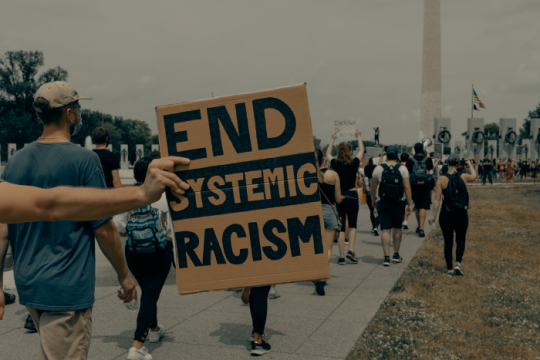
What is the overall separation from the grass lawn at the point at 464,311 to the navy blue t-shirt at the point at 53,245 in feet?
8.82

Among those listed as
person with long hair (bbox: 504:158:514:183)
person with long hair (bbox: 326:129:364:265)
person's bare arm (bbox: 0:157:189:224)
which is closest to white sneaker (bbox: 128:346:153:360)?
person's bare arm (bbox: 0:157:189:224)

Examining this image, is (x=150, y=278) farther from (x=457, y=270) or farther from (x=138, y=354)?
(x=457, y=270)

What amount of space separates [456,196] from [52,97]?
6.21m

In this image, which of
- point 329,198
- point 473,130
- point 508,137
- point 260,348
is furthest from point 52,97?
A: point 508,137

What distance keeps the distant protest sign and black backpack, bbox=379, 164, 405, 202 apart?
2.88 ft

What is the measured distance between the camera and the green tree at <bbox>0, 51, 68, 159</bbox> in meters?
75.1

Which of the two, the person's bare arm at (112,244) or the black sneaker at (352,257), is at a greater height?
the person's bare arm at (112,244)

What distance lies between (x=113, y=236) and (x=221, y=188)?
0.67 m

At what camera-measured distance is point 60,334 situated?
2578 millimetres

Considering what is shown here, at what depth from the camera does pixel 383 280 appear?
7477mm

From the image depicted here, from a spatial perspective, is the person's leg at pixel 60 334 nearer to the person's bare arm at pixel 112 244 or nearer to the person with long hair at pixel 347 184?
the person's bare arm at pixel 112 244

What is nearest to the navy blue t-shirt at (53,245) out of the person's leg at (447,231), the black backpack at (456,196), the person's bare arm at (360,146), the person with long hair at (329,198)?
the person with long hair at (329,198)

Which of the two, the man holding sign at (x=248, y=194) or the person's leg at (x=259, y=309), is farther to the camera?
the person's leg at (x=259, y=309)

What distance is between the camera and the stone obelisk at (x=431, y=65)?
131ft
